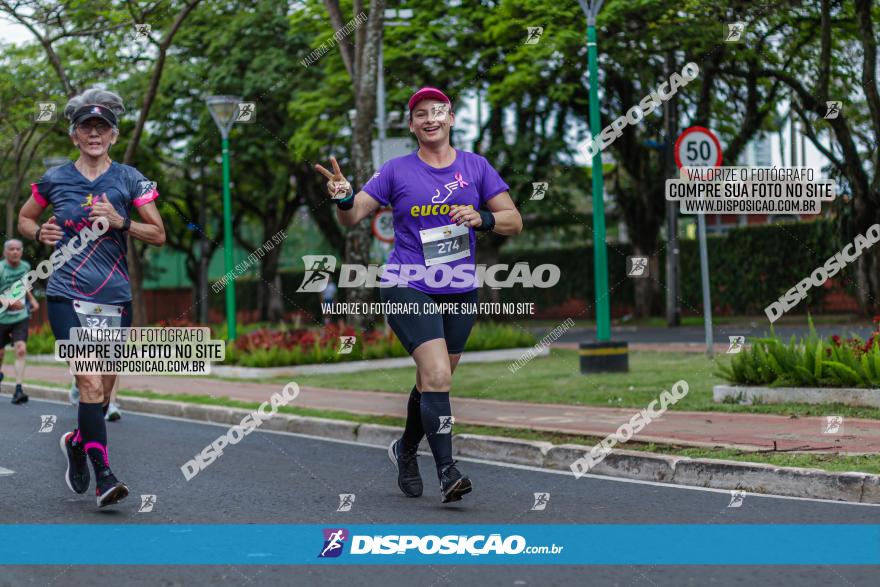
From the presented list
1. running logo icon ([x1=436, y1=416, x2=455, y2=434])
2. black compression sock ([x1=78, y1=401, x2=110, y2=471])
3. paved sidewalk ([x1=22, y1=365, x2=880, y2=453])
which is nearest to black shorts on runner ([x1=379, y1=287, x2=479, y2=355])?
running logo icon ([x1=436, y1=416, x2=455, y2=434])

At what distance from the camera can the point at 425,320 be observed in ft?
20.1

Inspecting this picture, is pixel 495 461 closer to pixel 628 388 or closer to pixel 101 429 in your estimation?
pixel 101 429

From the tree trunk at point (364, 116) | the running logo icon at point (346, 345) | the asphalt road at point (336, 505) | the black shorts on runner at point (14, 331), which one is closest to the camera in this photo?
the asphalt road at point (336, 505)

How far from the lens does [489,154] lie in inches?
1184

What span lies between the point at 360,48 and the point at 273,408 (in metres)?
8.58

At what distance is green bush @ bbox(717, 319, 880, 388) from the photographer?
31.2 ft

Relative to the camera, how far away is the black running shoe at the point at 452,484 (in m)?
5.93

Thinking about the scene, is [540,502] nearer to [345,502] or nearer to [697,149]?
[345,502]

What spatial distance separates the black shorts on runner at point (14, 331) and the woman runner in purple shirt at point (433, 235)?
8.58m

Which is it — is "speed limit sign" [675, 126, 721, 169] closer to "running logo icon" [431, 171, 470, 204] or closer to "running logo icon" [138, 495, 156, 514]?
"running logo icon" [431, 171, 470, 204]

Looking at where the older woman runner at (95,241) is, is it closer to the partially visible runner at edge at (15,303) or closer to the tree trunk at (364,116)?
the partially visible runner at edge at (15,303)

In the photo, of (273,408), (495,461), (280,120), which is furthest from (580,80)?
(495,461)

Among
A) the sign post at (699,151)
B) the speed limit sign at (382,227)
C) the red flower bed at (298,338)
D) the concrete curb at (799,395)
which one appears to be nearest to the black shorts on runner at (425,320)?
the concrete curb at (799,395)

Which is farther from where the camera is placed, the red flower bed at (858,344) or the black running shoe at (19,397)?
the black running shoe at (19,397)
